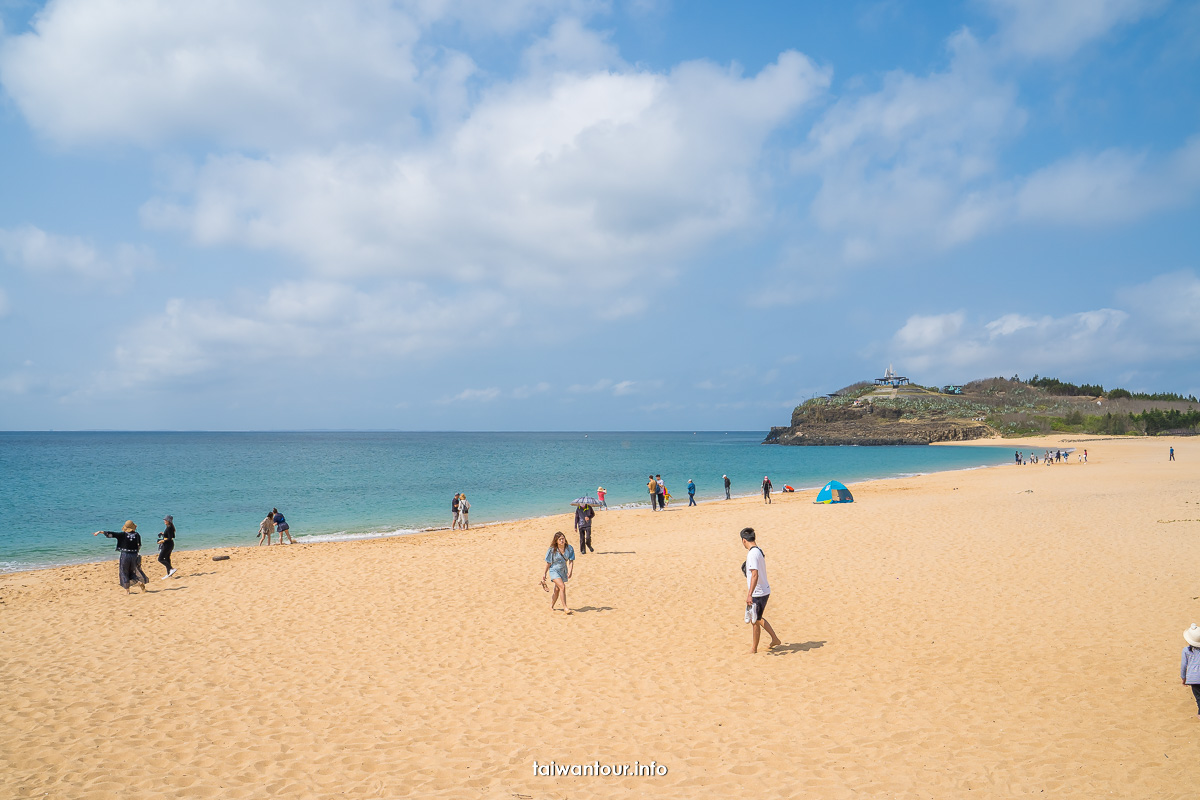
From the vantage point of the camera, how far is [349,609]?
11742 mm

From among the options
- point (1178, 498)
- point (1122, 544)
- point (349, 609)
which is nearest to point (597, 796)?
point (349, 609)

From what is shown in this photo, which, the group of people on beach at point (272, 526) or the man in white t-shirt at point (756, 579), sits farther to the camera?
the group of people on beach at point (272, 526)

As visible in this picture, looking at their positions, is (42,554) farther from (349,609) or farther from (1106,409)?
(1106,409)

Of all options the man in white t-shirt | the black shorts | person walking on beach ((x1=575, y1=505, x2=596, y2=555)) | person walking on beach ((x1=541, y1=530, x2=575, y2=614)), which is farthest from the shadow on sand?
person walking on beach ((x1=575, y1=505, x2=596, y2=555))

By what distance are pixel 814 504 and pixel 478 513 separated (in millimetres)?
15978

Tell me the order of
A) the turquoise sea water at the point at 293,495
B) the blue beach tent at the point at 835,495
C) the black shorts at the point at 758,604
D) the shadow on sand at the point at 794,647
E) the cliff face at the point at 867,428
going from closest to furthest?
the black shorts at the point at 758,604 → the shadow on sand at the point at 794,647 → the turquoise sea water at the point at 293,495 → the blue beach tent at the point at 835,495 → the cliff face at the point at 867,428

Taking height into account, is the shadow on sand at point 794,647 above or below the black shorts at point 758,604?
below

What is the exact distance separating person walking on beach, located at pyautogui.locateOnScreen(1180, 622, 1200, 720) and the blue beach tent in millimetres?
20105

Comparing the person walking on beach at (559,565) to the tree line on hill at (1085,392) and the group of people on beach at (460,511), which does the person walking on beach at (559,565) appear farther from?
the tree line on hill at (1085,392)

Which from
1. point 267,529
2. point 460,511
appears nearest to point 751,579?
point 460,511
